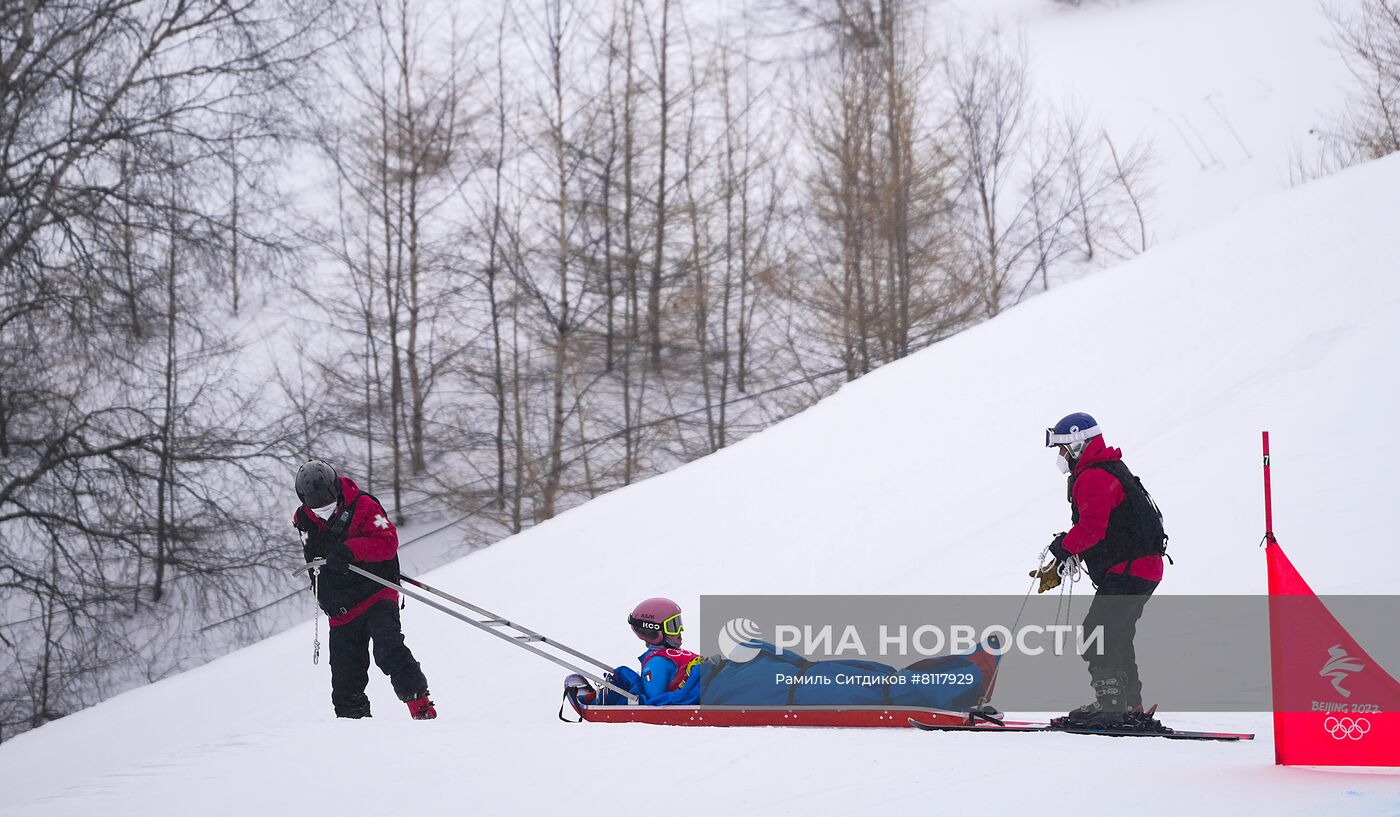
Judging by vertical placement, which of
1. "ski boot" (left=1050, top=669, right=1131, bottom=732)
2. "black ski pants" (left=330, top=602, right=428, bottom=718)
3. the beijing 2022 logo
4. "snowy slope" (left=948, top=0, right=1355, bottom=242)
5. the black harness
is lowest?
the beijing 2022 logo

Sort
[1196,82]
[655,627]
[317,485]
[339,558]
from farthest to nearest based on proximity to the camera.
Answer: [1196,82]
[339,558]
[317,485]
[655,627]

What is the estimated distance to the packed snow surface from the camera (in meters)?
4.61

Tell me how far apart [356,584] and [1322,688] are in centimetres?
528

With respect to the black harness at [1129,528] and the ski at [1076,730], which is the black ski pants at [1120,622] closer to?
the black harness at [1129,528]

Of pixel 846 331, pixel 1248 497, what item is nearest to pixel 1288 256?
pixel 1248 497

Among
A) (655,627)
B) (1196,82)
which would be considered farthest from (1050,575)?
(1196,82)

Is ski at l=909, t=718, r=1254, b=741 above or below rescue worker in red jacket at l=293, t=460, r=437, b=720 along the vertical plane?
below

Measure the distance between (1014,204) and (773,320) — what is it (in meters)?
7.60

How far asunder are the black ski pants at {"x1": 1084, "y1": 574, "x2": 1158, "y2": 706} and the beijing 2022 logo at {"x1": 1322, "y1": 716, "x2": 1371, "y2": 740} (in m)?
1.23

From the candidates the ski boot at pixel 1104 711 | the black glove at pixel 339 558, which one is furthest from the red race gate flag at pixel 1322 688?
the black glove at pixel 339 558

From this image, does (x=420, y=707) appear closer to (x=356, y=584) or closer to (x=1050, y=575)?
(x=356, y=584)

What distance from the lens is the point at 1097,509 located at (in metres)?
5.35

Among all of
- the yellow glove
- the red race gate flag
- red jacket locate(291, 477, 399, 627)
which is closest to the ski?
the yellow glove

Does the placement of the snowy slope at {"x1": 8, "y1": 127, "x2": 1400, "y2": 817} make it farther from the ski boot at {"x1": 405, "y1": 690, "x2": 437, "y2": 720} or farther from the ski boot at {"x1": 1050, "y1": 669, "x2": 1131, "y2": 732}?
the ski boot at {"x1": 405, "y1": 690, "x2": 437, "y2": 720}
